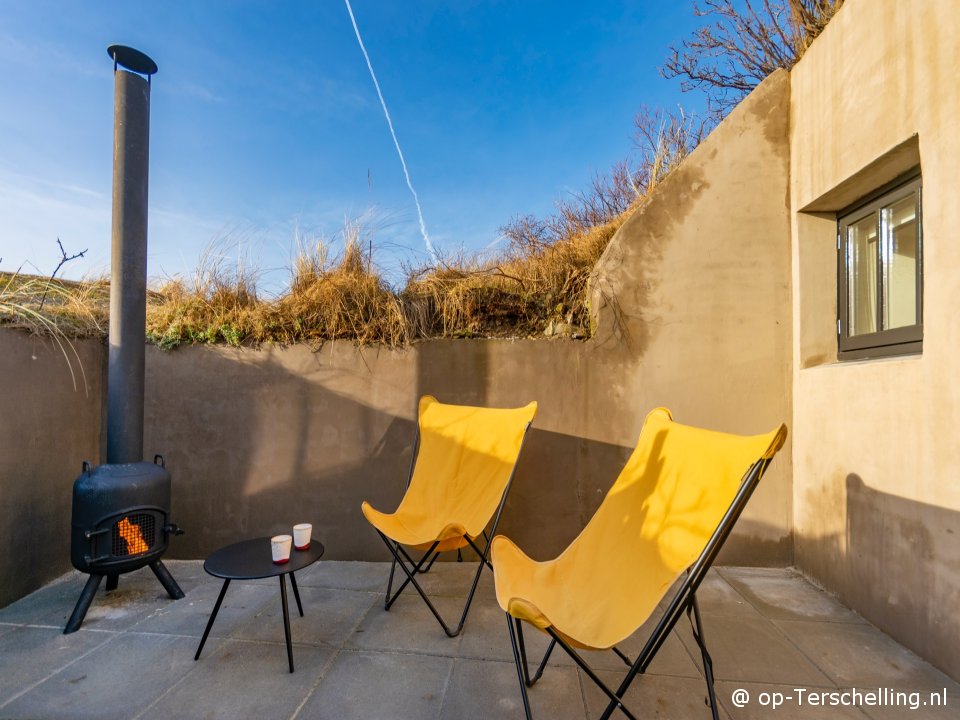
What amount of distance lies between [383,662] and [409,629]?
10.8 inches

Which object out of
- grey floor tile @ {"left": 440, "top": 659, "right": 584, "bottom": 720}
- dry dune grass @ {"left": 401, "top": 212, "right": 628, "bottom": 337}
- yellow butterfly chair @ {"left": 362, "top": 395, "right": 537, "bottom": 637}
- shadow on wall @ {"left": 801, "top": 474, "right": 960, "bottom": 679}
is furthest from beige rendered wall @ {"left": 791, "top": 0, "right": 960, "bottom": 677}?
yellow butterfly chair @ {"left": 362, "top": 395, "right": 537, "bottom": 637}

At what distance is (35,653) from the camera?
1.88m

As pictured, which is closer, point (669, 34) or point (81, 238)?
point (81, 238)

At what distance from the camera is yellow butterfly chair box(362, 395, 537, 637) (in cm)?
229

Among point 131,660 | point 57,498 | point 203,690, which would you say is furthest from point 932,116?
point 57,498

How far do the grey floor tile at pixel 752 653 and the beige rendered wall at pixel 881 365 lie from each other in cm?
45

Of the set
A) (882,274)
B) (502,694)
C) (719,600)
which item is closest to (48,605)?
(502,694)

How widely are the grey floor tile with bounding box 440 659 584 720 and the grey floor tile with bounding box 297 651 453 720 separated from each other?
0.06 meters

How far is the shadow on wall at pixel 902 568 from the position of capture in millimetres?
1740

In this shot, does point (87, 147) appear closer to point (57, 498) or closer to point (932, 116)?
point (57, 498)

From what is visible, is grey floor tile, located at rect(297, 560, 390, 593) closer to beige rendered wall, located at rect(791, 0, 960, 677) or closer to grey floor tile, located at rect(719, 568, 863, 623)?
grey floor tile, located at rect(719, 568, 863, 623)

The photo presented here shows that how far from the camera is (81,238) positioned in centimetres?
278

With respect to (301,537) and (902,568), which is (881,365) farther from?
(301,537)

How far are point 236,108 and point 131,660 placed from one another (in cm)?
522
